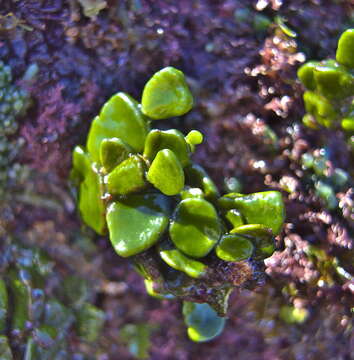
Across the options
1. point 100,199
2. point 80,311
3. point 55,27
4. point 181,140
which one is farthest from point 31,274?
point 55,27

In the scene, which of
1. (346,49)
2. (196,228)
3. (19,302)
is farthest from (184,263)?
(346,49)

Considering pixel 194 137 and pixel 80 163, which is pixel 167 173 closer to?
pixel 194 137

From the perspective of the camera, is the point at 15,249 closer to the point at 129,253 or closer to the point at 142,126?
the point at 129,253

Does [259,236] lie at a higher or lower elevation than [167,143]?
lower

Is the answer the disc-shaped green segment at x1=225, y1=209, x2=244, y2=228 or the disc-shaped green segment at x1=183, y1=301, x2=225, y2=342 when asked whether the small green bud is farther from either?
the disc-shaped green segment at x1=183, y1=301, x2=225, y2=342

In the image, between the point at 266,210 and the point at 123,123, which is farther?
the point at 123,123

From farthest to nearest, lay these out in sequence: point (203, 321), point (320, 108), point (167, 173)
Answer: point (203, 321) → point (320, 108) → point (167, 173)
